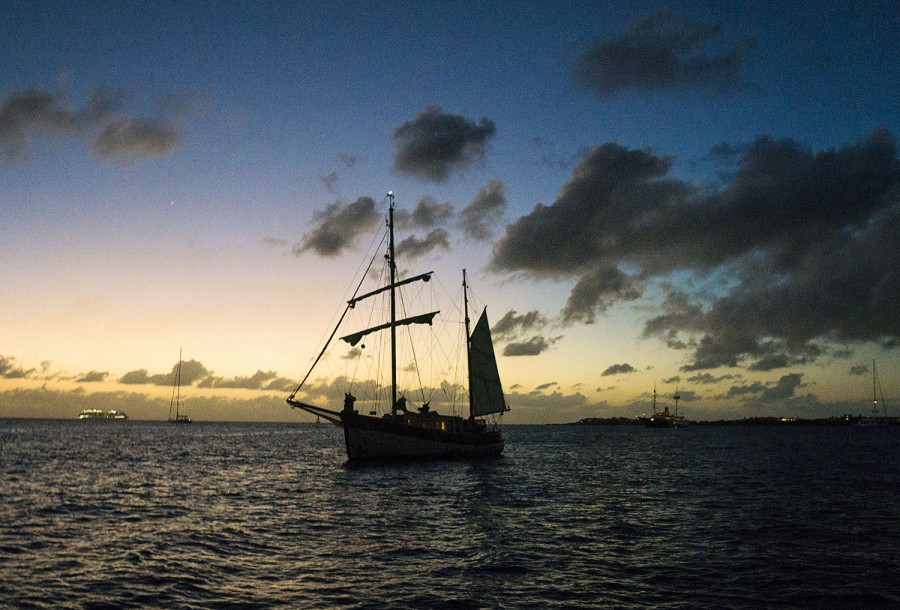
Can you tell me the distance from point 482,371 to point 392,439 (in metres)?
17.8

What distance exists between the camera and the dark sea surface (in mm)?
16703

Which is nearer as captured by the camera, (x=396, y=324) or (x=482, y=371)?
(x=396, y=324)

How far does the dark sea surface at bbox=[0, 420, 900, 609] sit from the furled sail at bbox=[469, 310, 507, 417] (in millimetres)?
23333

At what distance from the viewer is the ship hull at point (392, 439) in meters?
53.8

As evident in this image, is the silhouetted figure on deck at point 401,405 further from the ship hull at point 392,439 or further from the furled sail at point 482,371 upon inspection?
the furled sail at point 482,371

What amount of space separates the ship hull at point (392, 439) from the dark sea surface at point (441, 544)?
8.20 metres

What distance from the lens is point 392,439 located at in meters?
54.9

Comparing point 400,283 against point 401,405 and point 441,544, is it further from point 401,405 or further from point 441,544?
point 441,544

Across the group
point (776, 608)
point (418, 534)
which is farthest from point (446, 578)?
point (776, 608)

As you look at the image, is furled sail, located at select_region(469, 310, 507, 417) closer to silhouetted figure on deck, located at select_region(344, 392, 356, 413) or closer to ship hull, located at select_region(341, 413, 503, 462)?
ship hull, located at select_region(341, 413, 503, 462)

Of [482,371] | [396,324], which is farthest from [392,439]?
[482,371]

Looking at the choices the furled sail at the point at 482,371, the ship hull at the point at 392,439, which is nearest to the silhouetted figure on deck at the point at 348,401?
the ship hull at the point at 392,439

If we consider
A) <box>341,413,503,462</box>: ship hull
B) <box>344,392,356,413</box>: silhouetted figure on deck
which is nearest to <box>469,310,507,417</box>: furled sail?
<box>341,413,503,462</box>: ship hull

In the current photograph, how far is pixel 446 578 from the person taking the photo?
18.4 meters
